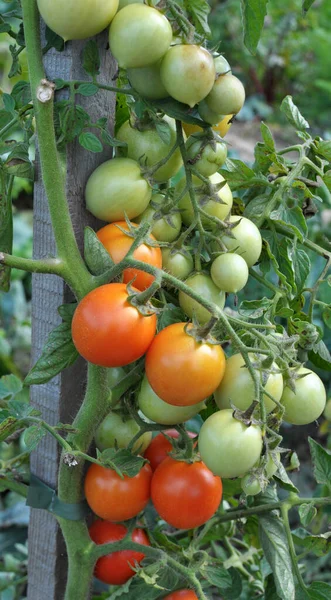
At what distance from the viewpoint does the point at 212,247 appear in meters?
0.79

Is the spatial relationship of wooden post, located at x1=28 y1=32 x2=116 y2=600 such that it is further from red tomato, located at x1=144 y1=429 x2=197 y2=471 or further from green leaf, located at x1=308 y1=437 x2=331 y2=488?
green leaf, located at x1=308 y1=437 x2=331 y2=488

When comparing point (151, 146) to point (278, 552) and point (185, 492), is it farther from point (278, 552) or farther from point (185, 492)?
point (278, 552)

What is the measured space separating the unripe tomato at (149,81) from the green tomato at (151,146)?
5 cm

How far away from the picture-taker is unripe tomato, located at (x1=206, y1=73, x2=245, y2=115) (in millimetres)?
693

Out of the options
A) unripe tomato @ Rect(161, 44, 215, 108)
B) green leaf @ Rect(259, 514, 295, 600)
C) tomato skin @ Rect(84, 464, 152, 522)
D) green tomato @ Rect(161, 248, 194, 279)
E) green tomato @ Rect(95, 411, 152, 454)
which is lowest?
green leaf @ Rect(259, 514, 295, 600)

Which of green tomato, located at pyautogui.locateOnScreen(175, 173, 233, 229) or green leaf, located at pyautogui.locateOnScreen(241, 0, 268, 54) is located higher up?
green leaf, located at pyautogui.locateOnScreen(241, 0, 268, 54)

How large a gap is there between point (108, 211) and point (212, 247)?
0.43 ft

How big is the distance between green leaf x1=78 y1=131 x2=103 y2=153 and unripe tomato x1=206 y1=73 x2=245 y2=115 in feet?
0.42

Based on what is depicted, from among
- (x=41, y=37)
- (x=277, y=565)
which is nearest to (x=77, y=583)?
(x=277, y=565)

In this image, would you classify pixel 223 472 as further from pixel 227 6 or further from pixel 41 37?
pixel 227 6

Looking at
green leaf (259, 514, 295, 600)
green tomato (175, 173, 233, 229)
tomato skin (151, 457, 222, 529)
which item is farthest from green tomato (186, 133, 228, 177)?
green leaf (259, 514, 295, 600)

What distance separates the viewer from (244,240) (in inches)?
30.8

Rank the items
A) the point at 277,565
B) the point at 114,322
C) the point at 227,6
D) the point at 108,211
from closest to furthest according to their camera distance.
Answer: the point at 114,322 < the point at 108,211 < the point at 277,565 < the point at 227,6

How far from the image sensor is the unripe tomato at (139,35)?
2.14 feet
